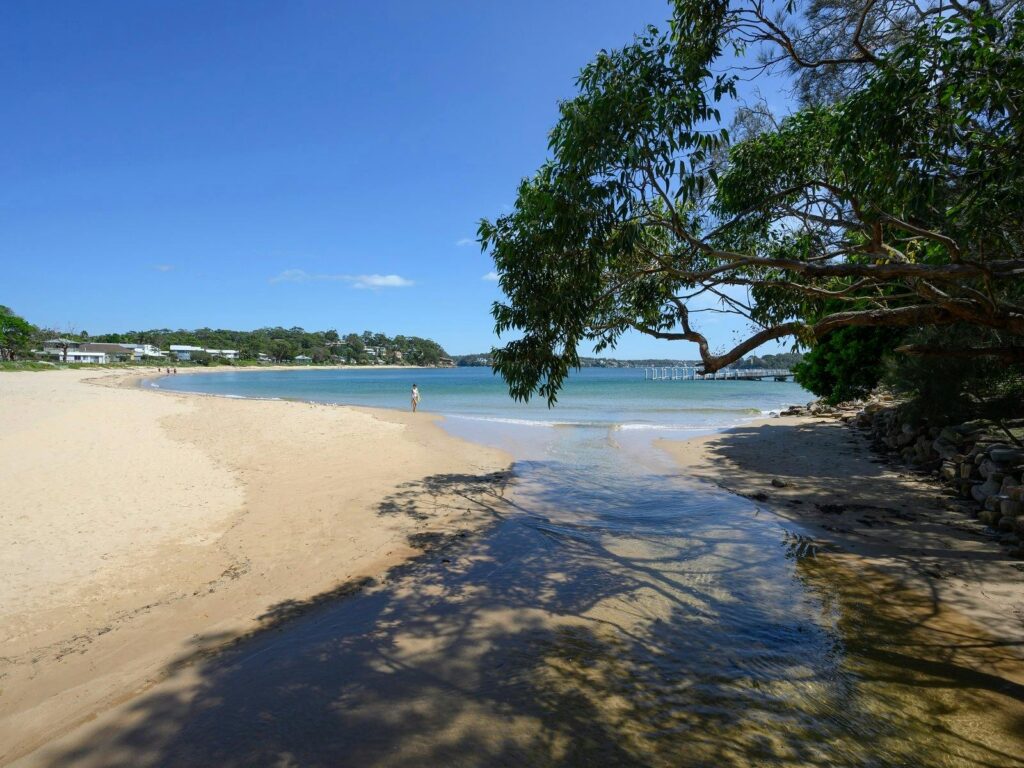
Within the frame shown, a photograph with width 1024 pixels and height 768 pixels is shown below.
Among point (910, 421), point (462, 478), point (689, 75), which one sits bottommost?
point (462, 478)

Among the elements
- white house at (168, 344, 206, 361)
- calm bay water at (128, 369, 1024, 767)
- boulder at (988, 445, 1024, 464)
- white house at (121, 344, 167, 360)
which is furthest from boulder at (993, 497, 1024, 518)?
white house at (168, 344, 206, 361)

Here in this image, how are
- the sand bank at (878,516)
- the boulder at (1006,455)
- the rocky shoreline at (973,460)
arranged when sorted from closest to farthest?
the sand bank at (878,516), the rocky shoreline at (973,460), the boulder at (1006,455)

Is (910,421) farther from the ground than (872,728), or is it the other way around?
(910,421)

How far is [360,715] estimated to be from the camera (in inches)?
148

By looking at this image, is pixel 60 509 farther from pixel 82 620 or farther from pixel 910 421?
pixel 910 421

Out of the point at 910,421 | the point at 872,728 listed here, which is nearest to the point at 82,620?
the point at 872,728

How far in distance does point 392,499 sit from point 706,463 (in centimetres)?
863

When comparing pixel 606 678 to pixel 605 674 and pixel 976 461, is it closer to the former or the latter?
pixel 605 674

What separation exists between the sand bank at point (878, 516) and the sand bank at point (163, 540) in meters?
5.77

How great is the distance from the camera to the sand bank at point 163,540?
4465 millimetres

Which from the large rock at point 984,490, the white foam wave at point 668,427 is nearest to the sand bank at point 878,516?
the large rock at point 984,490

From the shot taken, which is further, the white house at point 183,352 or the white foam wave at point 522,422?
the white house at point 183,352

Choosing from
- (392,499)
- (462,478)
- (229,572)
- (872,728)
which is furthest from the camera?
(462,478)

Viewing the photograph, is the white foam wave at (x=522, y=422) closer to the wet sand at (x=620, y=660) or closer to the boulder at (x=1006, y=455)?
the wet sand at (x=620, y=660)
